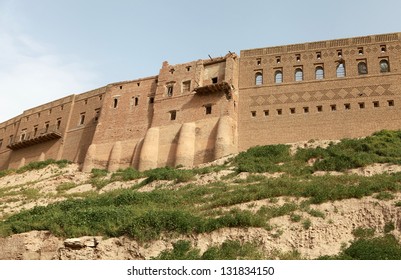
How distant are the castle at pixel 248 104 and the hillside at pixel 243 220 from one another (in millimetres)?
4815

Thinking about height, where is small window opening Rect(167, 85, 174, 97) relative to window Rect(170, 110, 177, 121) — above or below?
above

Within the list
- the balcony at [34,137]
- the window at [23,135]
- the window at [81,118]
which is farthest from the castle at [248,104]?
the window at [23,135]

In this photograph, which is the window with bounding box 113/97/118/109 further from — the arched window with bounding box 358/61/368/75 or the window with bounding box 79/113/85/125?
the arched window with bounding box 358/61/368/75

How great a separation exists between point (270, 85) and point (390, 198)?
1364 centimetres

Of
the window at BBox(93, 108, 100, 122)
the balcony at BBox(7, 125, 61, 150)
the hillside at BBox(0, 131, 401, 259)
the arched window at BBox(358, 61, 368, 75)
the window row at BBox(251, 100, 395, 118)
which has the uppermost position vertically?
the arched window at BBox(358, 61, 368, 75)

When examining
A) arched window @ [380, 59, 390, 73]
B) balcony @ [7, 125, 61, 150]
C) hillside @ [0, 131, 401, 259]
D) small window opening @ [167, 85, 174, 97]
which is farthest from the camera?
balcony @ [7, 125, 61, 150]

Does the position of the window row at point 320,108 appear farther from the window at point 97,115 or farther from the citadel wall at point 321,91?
the window at point 97,115

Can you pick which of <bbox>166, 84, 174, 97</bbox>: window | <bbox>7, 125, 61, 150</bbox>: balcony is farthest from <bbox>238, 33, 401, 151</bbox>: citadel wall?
<bbox>7, 125, 61, 150</bbox>: balcony

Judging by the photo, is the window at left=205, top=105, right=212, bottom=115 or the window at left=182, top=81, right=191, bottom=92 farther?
the window at left=182, top=81, right=191, bottom=92

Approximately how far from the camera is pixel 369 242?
11.9 meters

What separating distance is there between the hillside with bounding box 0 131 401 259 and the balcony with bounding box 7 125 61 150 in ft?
53.0

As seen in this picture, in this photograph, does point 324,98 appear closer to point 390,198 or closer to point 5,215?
point 390,198

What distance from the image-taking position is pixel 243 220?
13.1m

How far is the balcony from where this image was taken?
3341 cm
